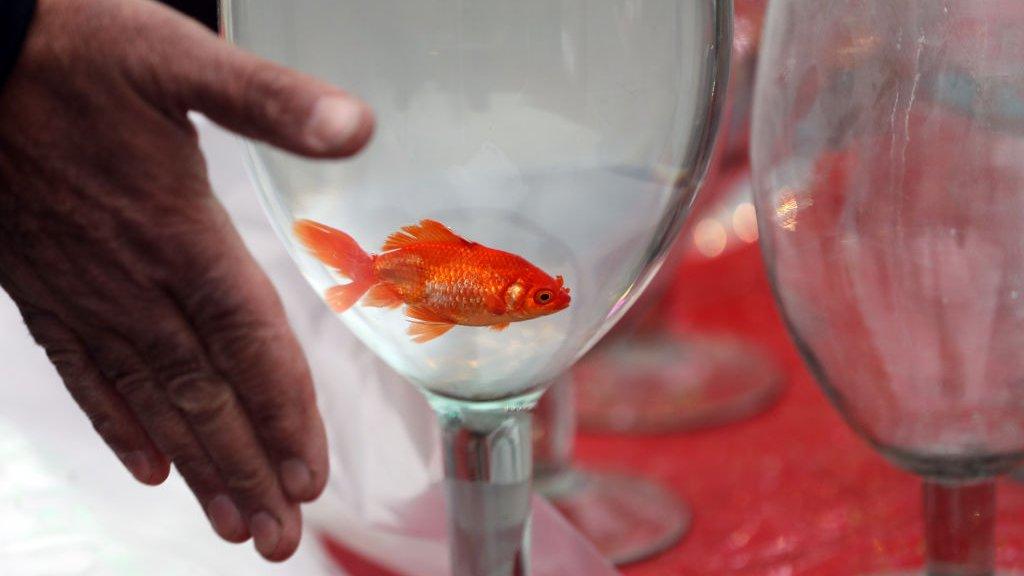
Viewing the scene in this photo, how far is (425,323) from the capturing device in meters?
0.21

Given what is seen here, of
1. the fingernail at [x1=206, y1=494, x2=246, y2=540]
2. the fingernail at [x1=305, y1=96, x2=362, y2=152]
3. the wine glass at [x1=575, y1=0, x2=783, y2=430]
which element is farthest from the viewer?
the wine glass at [x1=575, y1=0, x2=783, y2=430]

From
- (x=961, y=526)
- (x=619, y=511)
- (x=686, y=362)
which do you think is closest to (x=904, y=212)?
(x=961, y=526)

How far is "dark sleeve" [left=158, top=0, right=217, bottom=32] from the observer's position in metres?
0.43

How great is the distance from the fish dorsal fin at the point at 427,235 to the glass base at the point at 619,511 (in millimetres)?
190

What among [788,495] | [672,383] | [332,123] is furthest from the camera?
[672,383]

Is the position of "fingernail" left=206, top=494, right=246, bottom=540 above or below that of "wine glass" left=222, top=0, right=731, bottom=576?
below

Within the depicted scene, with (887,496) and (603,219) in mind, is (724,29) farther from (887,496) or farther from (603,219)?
(887,496)

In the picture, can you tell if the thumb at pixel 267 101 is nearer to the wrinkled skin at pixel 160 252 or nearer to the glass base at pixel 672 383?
the wrinkled skin at pixel 160 252

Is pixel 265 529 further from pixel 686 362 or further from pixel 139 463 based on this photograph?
pixel 686 362

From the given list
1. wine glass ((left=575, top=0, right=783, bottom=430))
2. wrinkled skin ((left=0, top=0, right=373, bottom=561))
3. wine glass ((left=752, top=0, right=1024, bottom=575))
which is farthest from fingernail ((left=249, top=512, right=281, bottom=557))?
wine glass ((left=575, top=0, right=783, bottom=430))

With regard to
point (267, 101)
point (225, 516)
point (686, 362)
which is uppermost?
point (267, 101)

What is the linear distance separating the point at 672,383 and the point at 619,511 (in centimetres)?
12

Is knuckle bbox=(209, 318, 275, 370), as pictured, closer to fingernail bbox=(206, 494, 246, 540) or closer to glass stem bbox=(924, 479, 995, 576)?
fingernail bbox=(206, 494, 246, 540)

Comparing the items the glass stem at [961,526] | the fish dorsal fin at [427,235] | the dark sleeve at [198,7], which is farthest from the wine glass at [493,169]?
the dark sleeve at [198,7]
